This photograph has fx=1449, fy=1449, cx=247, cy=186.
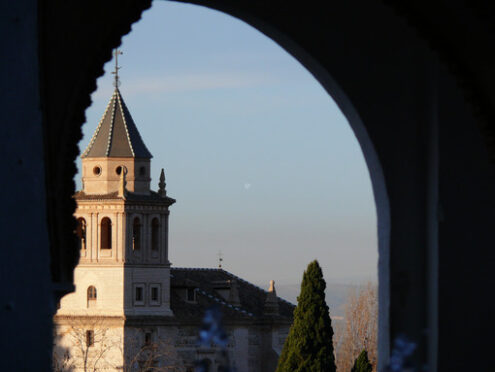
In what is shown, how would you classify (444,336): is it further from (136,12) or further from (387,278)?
(136,12)

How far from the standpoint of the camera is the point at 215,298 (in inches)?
2493

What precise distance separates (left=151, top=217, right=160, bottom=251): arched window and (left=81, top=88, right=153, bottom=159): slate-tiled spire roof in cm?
294

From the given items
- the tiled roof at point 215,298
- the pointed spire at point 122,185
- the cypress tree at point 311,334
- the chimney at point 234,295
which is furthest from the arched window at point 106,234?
the cypress tree at point 311,334

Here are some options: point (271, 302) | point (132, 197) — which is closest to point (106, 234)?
point (132, 197)

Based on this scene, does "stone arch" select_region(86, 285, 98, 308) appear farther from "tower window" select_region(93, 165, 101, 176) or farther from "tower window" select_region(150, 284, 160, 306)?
"tower window" select_region(93, 165, 101, 176)

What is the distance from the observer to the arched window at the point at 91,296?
2365 inches

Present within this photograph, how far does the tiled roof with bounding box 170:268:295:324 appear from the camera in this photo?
6109cm

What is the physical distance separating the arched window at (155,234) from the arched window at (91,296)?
3.35 meters

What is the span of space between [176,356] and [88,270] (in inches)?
237

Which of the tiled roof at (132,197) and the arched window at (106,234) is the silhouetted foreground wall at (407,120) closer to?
the tiled roof at (132,197)

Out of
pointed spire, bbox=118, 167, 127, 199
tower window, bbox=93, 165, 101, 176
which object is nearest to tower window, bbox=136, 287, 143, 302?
pointed spire, bbox=118, 167, 127, 199

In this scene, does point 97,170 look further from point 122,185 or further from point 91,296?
point 91,296

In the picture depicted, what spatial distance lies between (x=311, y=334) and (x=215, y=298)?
27844 millimetres

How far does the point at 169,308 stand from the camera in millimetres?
60625
